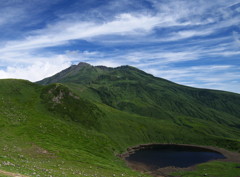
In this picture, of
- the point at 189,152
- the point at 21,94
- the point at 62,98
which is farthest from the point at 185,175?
the point at 21,94

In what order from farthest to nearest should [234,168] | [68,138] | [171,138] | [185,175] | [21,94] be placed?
1. [171,138]
2. [21,94]
3. [234,168]
4. [68,138]
5. [185,175]

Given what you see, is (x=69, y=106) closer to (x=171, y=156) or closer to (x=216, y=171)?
(x=171, y=156)

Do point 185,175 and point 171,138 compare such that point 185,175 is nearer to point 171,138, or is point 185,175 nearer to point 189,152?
point 189,152

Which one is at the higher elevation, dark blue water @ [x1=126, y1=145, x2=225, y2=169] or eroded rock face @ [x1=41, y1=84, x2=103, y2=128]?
eroded rock face @ [x1=41, y1=84, x2=103, y2=128]

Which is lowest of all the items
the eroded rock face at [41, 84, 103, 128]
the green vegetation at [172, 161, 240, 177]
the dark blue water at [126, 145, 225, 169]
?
the dark blue water at [126, 145, 225, 169]

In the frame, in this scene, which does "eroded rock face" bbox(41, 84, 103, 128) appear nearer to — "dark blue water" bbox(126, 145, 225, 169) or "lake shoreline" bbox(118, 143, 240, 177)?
"lake shoreline" bbox(118, 143, 240, 177)

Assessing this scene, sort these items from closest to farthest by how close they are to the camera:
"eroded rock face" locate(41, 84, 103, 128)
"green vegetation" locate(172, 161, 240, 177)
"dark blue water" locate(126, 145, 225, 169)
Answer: "green vegetation" locate(172, 161, 240, 177) < "dark blue water" locate(126, 145, 225, 169) < "eroded rock face" locate(41, 84, 103, 128)

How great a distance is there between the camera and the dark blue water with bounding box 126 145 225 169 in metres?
121

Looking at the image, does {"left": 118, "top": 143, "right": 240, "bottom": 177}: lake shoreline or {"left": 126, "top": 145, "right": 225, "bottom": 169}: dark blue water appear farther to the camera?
{"left": 126, "top": 145, "right": 225, "bottom": 169}: dark blue water

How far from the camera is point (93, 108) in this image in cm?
17662

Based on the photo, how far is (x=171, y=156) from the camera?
461 feet

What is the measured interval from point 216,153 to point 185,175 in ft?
276

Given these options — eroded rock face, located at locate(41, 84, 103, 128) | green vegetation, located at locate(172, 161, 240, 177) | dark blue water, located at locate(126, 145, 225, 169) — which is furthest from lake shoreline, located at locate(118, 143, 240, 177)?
eroded rock face, located at locate(41, 84, 103, 128)

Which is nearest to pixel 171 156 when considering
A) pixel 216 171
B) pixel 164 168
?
pixel 164 168
